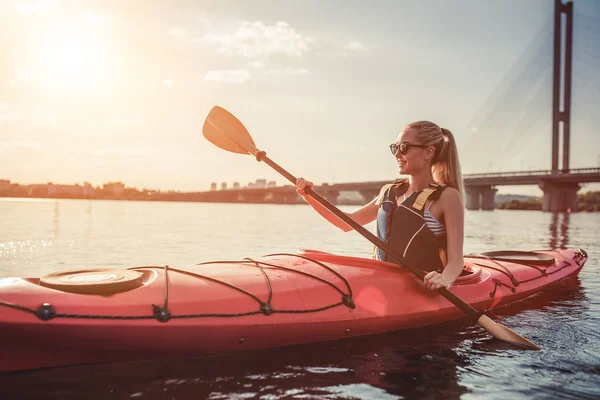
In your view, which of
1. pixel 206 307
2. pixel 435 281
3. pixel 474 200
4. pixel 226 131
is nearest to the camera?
pixel 206 307

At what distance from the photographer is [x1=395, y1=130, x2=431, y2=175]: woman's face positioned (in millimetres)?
3873

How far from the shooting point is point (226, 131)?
5.07m

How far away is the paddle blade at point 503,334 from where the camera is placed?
3.82m

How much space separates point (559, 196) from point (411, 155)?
4294 cm

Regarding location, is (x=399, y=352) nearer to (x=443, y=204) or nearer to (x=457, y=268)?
(x=457, y=268)

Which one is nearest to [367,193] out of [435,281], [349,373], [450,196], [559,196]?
[559,196]

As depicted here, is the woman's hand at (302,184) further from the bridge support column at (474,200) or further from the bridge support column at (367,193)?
the bridge support column at (474,200)

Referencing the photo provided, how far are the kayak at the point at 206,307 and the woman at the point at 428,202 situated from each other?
260mm

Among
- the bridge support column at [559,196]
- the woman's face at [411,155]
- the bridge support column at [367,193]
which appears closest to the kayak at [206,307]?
the woman's face at [411,155]

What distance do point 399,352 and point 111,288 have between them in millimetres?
2110

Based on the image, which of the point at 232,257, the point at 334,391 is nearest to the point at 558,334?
the point at 334,391

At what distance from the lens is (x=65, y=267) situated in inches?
331

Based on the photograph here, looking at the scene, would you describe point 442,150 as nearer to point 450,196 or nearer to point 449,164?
point 449,164

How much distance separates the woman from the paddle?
6.9 inches
